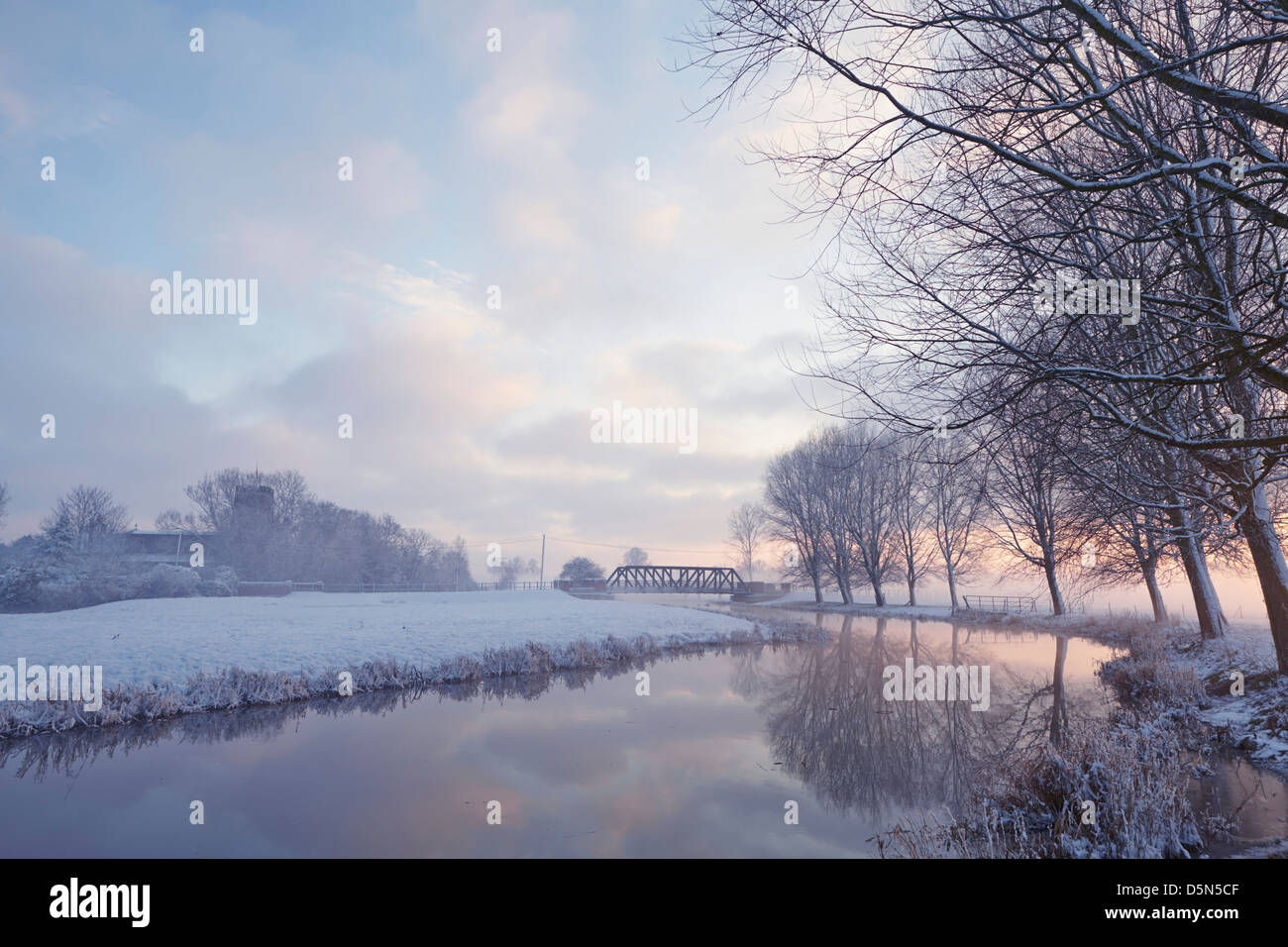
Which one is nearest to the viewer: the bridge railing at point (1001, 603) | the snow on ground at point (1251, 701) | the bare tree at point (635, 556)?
the snow on ground at point (1251, 701)

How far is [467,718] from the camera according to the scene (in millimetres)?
11352

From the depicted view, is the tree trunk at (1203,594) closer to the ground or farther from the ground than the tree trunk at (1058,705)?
farther from the ground

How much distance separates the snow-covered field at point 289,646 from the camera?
1130 cm

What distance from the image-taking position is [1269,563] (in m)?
9.36

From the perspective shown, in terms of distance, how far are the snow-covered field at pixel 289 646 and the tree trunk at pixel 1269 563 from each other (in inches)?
564

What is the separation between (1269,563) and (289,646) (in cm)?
1918

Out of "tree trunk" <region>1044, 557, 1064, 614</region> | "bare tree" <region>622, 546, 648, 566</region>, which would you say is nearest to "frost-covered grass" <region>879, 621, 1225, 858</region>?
"tree trunk" <region>1044, 557, 1064, 614</region>

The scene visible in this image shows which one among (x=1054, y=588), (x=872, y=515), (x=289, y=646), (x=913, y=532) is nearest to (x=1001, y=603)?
(x=913, y=532)

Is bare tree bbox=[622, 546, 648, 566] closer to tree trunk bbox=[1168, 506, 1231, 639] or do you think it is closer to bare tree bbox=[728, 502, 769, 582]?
bare tree bbox=[728, 502, 769, 582]

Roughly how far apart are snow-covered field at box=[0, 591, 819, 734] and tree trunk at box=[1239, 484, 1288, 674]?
564 inches

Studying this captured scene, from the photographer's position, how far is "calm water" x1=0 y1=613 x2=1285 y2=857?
6.19 m

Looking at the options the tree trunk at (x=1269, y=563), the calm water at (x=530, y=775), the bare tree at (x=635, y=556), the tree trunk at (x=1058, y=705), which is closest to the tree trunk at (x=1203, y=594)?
the tree trunk at (x=1058, y=705)

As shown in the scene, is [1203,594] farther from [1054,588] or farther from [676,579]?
[676,579]

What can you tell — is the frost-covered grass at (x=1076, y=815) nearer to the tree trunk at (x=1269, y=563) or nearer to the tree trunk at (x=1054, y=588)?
the tree trunk at (x=1269, y=563)
